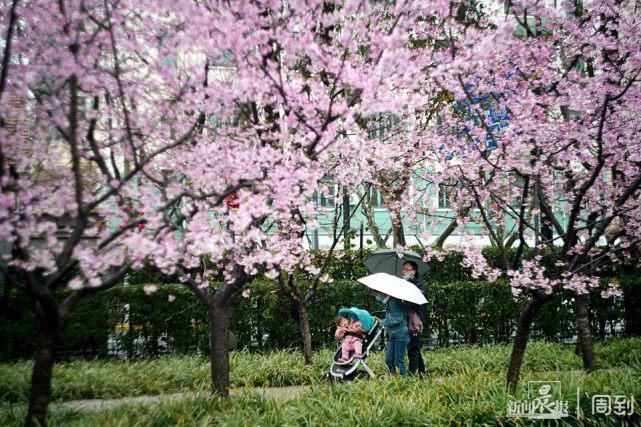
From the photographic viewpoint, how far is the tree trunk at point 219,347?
561cm

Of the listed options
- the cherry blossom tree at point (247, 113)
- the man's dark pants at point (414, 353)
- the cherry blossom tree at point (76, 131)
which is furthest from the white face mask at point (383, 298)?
the cherry blossom tree at point (76, 131)

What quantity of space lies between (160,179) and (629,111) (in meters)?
7.20

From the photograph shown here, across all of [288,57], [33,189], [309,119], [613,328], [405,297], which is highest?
[288,57]

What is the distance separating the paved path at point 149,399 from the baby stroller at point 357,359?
0.48m

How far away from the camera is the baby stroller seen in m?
6.73

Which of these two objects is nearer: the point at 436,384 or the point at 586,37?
the point at 436,384

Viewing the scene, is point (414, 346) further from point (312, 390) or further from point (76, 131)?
point (76, 131)

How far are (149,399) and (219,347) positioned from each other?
1384 millimetres

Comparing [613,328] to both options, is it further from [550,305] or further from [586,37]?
[586,37]

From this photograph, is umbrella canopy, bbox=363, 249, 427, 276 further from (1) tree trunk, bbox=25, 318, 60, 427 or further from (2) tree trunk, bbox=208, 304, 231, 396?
Result: (1) tree trunk, bbox=25, 318, 60, 427

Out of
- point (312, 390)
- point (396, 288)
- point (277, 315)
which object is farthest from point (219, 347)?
point (277, 315)

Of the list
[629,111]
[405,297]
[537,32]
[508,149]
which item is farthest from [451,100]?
[405,297]

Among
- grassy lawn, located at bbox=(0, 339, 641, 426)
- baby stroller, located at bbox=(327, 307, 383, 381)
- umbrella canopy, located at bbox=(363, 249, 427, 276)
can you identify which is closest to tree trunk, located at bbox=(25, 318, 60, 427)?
grassy lawn, located at bbox=(0, 339, 641, 426)

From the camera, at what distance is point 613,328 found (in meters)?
10.4
